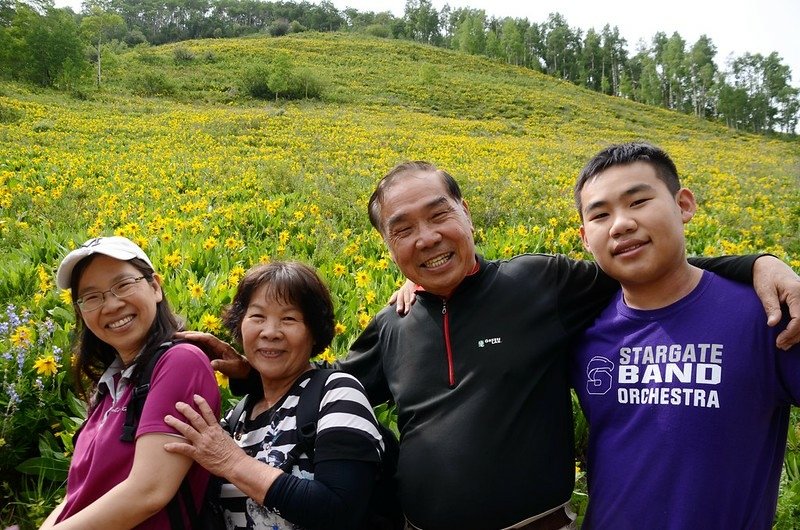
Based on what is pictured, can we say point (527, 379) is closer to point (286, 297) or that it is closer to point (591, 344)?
point (591, 344)

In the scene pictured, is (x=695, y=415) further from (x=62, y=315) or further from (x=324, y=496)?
(x=62, y=315)

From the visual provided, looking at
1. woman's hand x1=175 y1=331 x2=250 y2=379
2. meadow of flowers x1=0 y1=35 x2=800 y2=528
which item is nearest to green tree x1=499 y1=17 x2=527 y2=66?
meadow of flowers x1=0 y1=35 x2=800 y2=528

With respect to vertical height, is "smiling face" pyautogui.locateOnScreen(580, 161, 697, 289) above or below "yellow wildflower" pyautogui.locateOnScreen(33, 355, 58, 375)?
above

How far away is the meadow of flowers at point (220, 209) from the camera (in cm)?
291

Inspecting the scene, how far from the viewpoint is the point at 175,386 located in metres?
1.87

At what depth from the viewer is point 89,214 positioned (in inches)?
248

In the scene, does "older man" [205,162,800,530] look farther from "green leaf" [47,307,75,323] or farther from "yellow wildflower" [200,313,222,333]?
"green leaf" [47,307,75,323]

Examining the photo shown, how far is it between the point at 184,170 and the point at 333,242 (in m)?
5.28

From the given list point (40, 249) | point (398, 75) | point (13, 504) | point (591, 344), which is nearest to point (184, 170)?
point (40, 249)

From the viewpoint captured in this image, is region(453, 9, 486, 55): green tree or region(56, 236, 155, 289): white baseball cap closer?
region(56, 236, 155, 289): white baseball cap

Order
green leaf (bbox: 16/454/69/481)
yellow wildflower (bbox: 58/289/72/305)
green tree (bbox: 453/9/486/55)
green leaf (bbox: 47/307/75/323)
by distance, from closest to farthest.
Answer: green leaf (bbox: 16/454/69/481)
yellow wildflower (bbox: 58/289/72/305)
green leaf (bbox: 47/307/75/323)
green tree (bbox: 453/9/486/55)

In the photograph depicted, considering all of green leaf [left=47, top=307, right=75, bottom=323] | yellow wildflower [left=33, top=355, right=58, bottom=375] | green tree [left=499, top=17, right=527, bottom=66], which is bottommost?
yellow wildflower [left=33, top=355, right=58, bottom=375]

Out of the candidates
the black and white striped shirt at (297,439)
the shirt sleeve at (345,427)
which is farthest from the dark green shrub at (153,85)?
the shirt sleeve at (345,427)

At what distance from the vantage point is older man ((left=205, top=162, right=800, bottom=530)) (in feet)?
6.17
